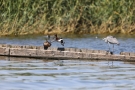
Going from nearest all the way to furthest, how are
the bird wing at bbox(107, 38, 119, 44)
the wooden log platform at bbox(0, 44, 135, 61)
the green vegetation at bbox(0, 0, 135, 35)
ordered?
the wooden log platform at bbox(0, 44, 135, 61)
the bird wing at bbox(107, 38, 119, 44)
the green vegetation at bbox(0, 0, 135, 35)

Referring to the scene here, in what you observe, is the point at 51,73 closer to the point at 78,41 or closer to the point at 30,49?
the point at 30,49

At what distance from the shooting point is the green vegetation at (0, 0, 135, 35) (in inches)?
1233

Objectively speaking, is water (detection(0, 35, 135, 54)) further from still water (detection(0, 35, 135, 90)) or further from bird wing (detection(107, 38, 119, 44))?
bird wing (detection(107, 38, 119, 44))

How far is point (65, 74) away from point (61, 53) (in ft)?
A: 15.2

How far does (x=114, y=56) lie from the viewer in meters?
22.5

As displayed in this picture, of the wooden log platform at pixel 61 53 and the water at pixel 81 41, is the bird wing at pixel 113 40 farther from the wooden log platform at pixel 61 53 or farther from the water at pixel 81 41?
the water at pixel 81 41

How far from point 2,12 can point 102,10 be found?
449 centimetres

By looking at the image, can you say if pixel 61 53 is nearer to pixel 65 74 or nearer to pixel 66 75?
pixel 65 74

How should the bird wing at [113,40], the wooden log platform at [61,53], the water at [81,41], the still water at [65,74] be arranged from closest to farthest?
the still water at [65,74] < the wooden log platform at [61,53] < the bird wing at [113,40] < the water at [81,41]

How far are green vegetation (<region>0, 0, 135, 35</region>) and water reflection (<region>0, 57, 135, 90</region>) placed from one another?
8420mm

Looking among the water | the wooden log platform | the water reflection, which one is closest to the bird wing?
the wooden log platform

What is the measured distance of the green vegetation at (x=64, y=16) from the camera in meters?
31.3

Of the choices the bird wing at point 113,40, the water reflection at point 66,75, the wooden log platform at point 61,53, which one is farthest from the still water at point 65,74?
the bird wing at point 113,40

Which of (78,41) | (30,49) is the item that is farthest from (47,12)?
(30,49)
